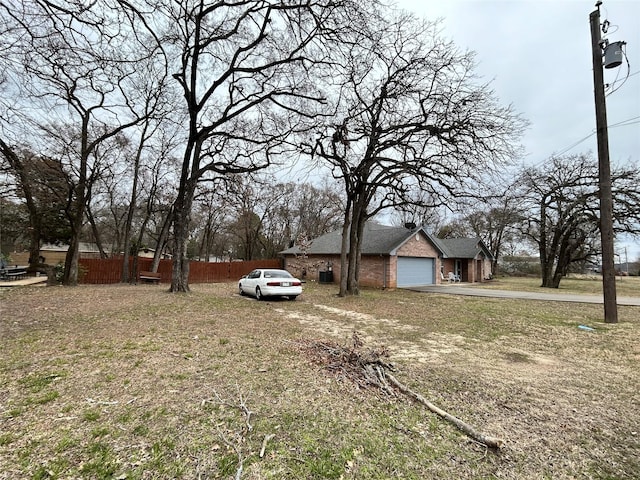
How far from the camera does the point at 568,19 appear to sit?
28.8ft

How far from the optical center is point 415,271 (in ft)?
75.0

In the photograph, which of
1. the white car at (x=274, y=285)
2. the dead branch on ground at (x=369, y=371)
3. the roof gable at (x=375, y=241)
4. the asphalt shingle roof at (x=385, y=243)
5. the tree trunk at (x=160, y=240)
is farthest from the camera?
the tree trunk at (x=160, y=240)

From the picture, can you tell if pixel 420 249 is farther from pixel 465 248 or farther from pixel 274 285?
pixel 274 285

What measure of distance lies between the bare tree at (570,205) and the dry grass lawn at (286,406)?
17.7 metres

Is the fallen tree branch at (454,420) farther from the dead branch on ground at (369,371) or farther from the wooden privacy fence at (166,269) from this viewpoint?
the wooden privacy fence at (166,269)

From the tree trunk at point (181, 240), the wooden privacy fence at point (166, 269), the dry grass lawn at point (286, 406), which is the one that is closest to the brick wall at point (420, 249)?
the wooden privacy fence at point (166, 269)

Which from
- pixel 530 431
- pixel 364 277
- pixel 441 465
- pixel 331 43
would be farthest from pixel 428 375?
pixel 364 277

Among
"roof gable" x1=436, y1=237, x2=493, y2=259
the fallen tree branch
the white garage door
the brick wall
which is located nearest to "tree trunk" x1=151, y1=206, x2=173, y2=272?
the brick wall

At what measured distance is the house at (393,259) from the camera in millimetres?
20781

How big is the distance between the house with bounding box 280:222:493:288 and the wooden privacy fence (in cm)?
397

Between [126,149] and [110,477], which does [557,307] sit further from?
[126,149]

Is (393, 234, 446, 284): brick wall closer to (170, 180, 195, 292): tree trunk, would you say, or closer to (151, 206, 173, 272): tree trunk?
(170, 180, 195, 292): tree trunk

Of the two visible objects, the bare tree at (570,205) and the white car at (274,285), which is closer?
the white car at (274,285)

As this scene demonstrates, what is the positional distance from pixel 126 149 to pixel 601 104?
2202 centimetres
